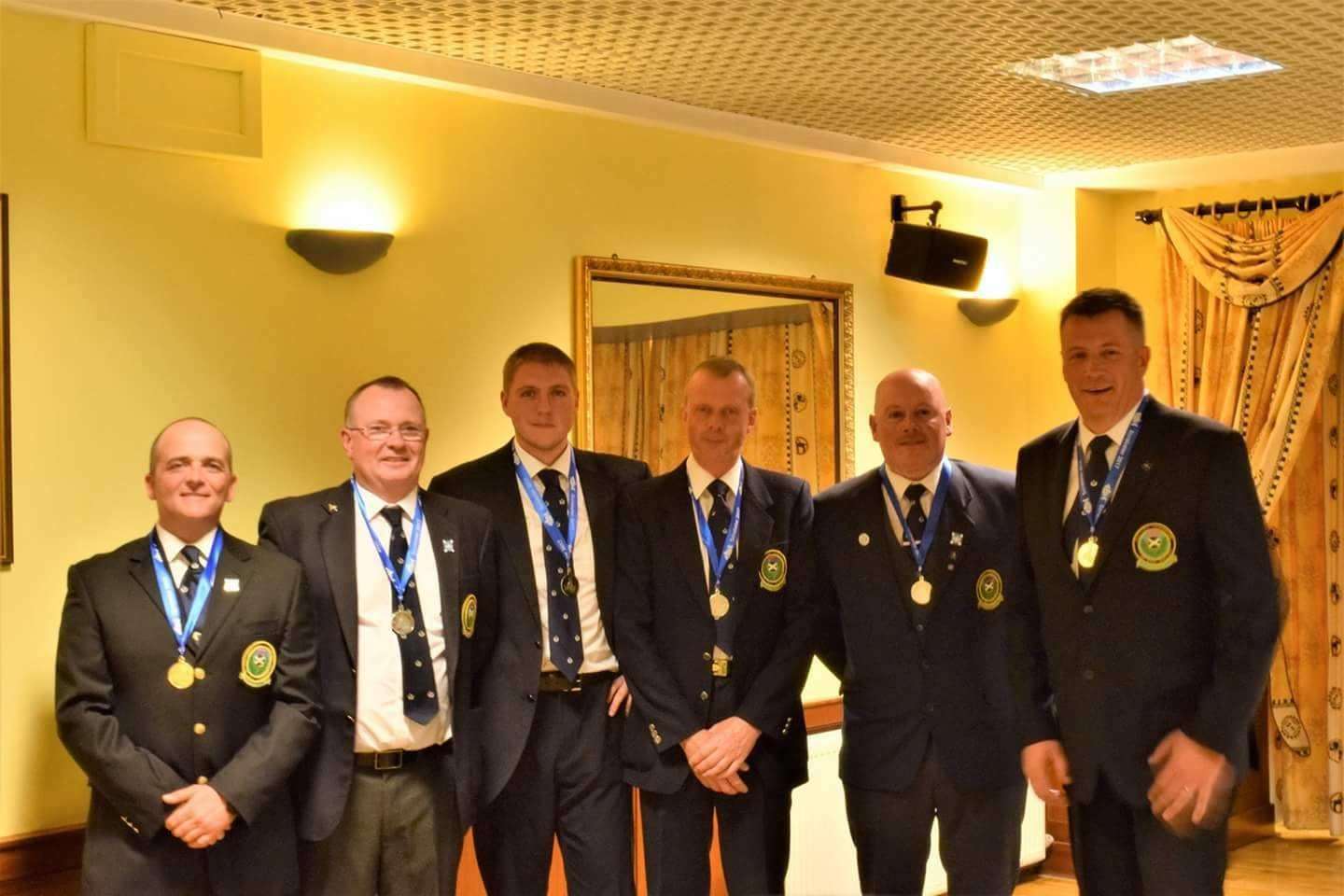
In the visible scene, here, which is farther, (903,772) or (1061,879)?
(1061,879)

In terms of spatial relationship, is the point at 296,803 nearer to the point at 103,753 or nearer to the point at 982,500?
the point at 103,753

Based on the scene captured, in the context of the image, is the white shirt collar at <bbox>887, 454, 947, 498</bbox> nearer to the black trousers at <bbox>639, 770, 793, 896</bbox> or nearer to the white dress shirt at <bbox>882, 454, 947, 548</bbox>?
the white dress shirt at <bbox>882, 454, 947, 548</bbox>

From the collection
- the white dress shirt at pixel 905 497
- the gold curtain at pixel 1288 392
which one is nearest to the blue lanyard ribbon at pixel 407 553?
the white dress shirt at pixel 905 497

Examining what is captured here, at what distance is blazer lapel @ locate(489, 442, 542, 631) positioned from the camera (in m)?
3.79

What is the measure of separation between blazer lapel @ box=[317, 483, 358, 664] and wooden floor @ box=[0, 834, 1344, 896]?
3.52 m

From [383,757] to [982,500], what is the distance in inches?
61.6

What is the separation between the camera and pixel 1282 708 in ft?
21.0

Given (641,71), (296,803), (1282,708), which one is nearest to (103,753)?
(296,803)

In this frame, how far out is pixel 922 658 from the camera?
371 cm

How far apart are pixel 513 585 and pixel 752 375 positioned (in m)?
2.05

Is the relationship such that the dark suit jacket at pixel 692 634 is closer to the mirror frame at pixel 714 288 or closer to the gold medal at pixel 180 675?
the gold medal at pixel 180 675

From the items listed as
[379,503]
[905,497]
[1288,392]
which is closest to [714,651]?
[905,497]

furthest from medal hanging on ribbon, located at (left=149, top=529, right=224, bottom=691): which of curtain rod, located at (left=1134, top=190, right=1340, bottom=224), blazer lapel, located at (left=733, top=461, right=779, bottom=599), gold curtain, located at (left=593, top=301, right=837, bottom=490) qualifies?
curtain rod, located at (left=1134, top=190, right=1340, bottom=224)

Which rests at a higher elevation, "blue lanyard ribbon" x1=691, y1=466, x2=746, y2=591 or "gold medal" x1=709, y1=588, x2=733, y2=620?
"blue lanyard ribbon" x1=691, y1=466, x2=746, y2=591
